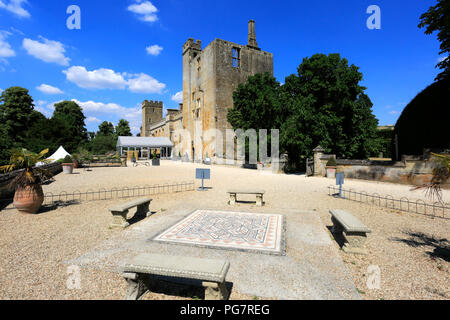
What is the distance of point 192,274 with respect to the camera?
285 centimetres

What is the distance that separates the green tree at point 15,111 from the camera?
1406 inches

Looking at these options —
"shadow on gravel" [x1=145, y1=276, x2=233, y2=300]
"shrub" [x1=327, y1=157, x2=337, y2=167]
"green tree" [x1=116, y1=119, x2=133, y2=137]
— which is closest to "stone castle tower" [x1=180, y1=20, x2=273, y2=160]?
A: "shrub" [x1=327, y1=157, x2=337, y2=167]

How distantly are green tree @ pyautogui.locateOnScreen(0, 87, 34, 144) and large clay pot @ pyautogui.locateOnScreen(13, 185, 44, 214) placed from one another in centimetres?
3797

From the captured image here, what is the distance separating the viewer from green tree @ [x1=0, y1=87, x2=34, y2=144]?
35719mm

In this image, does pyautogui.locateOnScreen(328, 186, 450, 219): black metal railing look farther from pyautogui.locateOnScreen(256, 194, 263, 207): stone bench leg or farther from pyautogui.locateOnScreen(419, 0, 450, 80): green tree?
pyautogui.locateOnScreen(419, 0, 450, 80): green tree

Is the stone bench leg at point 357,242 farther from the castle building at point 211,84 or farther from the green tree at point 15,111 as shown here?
the green tree at point 15,111

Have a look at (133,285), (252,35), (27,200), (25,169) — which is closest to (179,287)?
(133,285)

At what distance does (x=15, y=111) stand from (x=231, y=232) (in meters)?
46.8

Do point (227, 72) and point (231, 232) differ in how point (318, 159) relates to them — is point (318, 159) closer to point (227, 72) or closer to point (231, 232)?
point (231, 232)

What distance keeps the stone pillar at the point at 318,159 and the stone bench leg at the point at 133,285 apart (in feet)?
54.8

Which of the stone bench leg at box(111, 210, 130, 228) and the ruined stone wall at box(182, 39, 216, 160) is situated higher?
the ruined stone wall at box(182, 39, 216, 160)

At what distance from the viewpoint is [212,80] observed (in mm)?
34562

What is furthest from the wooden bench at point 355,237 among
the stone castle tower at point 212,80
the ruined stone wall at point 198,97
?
the ruined stone wall at point 198,97

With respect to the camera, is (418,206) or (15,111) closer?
(418,206)
